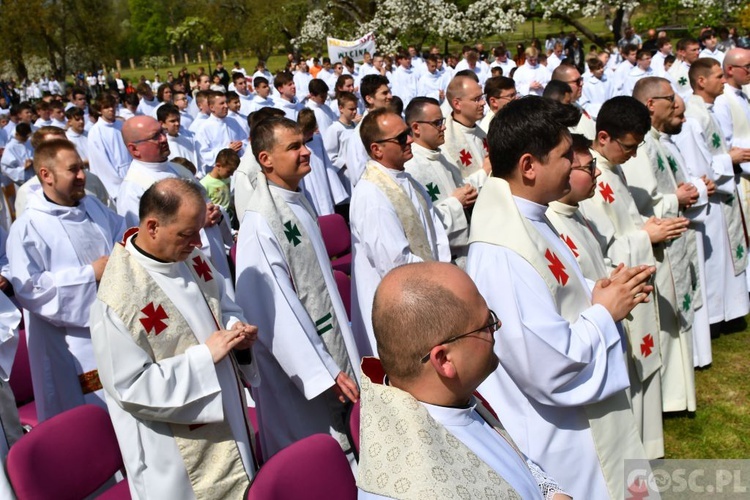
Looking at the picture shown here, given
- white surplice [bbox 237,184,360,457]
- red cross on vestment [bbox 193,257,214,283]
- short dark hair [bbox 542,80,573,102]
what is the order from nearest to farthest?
red cross on vestment [bbox 193,257,214,283] → white surplice [bbox 237,184,360,457] → short dark hair [bbox 542,80,573,102]

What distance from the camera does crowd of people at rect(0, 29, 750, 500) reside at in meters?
2.02

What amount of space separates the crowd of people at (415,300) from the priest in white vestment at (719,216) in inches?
0.7

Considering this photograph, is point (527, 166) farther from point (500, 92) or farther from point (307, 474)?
point (500, 92)

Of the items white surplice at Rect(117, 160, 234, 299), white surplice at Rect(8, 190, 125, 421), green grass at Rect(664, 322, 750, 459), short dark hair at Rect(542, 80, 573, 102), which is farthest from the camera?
short dark hair at Rect(542, 80, 573, 102)

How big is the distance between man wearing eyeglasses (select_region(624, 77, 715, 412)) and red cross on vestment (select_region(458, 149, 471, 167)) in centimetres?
166

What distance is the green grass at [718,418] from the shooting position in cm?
466

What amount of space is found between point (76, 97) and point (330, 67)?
799 centimetres

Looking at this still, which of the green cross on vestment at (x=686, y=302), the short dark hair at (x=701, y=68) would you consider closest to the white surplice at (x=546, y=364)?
the green cross on vestment at (x=686, y=302)

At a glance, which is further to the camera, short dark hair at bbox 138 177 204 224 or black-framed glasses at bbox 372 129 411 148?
black-framed glasses at bbox 372 129 411 148

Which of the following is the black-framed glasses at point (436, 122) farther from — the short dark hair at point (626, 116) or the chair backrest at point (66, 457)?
the chair backrest at point (66, 457)

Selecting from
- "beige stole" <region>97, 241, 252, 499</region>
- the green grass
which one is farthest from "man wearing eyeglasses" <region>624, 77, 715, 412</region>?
"beige stole" <region>97, 241, 252, 499</region>

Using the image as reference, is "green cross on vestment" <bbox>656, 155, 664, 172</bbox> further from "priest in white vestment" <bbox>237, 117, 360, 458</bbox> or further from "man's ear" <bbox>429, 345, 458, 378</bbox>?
"man's ear" <bbox>429, 345, 458, 378</bbox>

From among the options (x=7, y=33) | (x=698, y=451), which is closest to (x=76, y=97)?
(x=698, y=451)

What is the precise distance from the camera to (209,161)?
11.0 m
